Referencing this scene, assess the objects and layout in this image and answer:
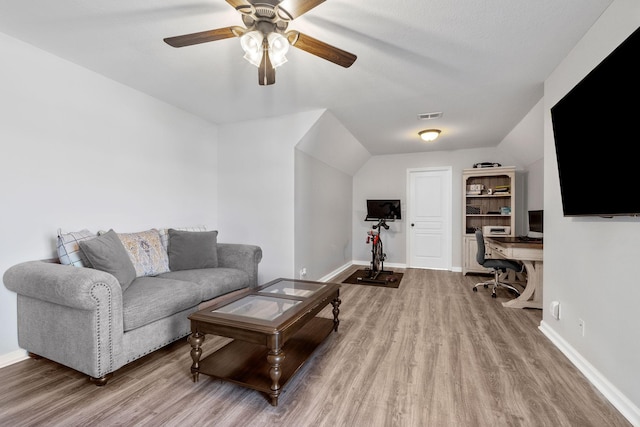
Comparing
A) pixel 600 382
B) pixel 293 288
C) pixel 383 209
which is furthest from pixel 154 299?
pixel 383 209

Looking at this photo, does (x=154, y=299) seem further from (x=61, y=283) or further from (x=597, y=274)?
(x=597, y=274)

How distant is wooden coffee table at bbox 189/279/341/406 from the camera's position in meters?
1.68

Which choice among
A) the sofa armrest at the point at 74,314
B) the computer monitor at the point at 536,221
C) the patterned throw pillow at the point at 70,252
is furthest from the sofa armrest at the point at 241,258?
the computer monitor at the point at 536,221

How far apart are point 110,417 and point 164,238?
1823 millimetres

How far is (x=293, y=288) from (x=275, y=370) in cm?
91

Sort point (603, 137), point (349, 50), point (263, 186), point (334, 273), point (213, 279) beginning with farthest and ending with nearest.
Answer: point (334, 273), point (263, 186), point (213, 279), point (349, 50), point (603, 137)

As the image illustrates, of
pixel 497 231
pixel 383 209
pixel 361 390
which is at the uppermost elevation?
pixel 383 209

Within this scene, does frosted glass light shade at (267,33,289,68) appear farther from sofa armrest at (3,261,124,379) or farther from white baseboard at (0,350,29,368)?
white baseboard at (0,350,29,368)

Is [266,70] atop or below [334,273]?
atop

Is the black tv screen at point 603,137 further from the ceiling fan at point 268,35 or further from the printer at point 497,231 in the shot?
the printer at point 497,231

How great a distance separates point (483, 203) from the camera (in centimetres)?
559

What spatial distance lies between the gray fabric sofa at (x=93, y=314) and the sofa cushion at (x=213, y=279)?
0.11 metres

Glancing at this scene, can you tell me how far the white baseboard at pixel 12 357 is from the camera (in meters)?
2.09

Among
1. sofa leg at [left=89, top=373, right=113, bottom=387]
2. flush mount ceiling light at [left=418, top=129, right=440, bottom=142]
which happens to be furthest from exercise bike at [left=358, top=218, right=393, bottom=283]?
sofa leg at [left=89, top=373, right=113, bottom=387]
